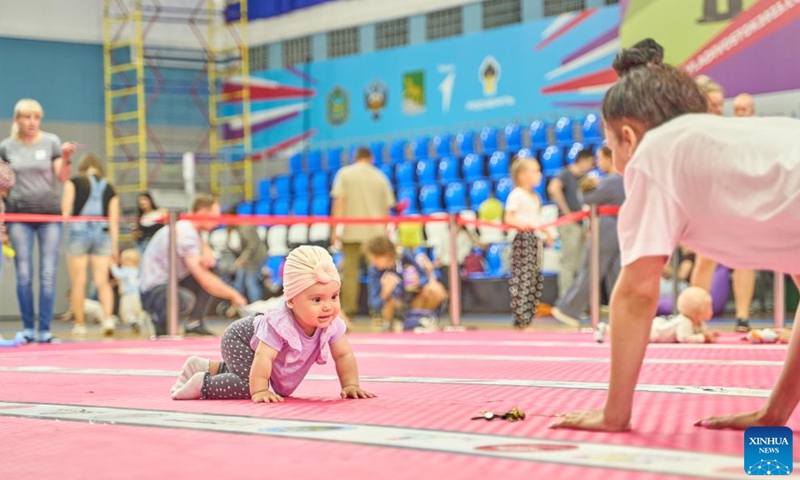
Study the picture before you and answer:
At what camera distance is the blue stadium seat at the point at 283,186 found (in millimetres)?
19188

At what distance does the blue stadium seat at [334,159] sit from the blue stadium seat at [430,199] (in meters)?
2.91

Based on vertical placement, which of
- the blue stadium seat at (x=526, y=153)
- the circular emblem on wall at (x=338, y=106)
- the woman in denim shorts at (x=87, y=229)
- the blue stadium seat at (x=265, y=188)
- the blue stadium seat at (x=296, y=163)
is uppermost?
the circular emblem on wall at (x=338, y=106)

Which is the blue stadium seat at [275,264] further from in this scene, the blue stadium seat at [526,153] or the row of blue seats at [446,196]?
the blue stadium seat at [526,153]

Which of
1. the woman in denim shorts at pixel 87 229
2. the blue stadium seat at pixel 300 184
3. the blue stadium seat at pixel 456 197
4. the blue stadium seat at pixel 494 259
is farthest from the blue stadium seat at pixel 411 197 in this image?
the woman in denim shorts at pixel 87 229

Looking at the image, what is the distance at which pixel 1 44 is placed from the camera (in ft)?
62.6

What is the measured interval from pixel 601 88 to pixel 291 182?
5536mm

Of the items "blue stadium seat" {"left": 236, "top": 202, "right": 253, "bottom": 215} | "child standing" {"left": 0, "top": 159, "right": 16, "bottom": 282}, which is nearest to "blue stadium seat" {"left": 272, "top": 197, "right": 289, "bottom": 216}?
"blue stadium seat" {"left": 236, "top": 202, "right": 253, "bottom": 215}

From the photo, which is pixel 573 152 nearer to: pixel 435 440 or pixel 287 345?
pixel 287 345

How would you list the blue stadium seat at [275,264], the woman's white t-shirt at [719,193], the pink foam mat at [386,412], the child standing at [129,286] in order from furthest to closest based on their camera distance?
the blue stadium seat at [275,264], the child standing at [129,286], the woman's white t-shirt at [719,193], the pink foam mat at [386,412]

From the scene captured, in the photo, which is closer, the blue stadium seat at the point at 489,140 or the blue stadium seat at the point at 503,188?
the blue stadium seat at the point at 503,188

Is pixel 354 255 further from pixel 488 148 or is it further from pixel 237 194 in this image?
pixel 237 194

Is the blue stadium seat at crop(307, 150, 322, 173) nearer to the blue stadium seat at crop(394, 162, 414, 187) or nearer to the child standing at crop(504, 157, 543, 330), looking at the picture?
the blue stadium seat at crop(394, 162, 414, 187)

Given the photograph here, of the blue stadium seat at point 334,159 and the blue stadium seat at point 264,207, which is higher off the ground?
the blue stadium seat at point 334,159

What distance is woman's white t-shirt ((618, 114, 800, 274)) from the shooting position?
2344 millimetres
